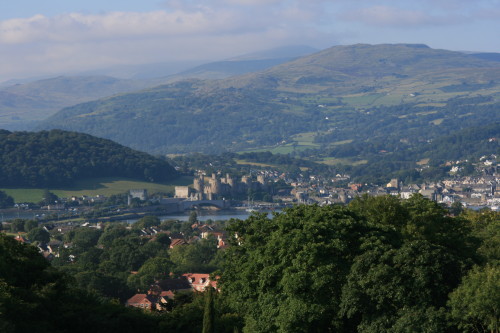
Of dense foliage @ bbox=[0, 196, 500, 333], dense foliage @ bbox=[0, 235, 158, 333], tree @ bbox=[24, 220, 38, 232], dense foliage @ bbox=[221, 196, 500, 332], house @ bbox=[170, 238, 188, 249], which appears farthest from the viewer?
tree @ bbox=[24, 220, 38, 232]

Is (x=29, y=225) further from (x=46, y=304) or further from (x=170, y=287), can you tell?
(x=46, y=304)

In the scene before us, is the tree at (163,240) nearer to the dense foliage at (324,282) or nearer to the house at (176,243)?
the house at (176,243)

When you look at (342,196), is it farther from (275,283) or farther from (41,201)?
(275,283)

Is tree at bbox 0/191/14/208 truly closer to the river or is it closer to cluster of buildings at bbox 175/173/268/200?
the river

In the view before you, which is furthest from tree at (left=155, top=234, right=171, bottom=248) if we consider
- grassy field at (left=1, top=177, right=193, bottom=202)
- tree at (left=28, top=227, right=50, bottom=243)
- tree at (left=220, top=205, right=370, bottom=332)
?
grassy field at (left=1, top=177, right=193, bottom=202)

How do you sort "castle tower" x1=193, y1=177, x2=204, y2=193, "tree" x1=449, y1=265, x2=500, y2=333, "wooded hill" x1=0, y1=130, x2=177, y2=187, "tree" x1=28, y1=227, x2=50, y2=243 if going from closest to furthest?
1. "tree" x1=449, y1=265, x2=500, y2=333
2. "tree" x1=28, y1=227, x2=50, y2=243
3. "wooded hill" x1=0, y1=130, x2=177, y2=187
4. "castle tower" x1=193, y1=177, x2=204, y2=193

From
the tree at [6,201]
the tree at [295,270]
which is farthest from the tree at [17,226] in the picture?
the tree at [295,270]

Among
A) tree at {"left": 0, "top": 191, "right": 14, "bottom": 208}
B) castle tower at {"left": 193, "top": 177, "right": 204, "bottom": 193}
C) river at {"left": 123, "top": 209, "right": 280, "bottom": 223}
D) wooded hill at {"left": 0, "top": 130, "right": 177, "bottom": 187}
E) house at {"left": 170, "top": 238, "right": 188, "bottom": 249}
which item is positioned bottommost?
river at {"left": 123, "top": 209, "right": 280, "bottom": 223}
